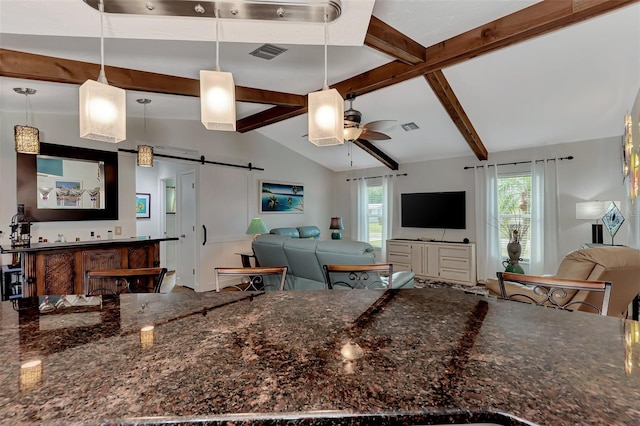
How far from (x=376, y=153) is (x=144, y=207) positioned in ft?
16.3

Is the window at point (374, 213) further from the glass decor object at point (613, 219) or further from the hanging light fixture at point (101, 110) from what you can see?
the hanging light fixture at point (101, 110)

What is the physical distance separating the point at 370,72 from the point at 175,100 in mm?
2485

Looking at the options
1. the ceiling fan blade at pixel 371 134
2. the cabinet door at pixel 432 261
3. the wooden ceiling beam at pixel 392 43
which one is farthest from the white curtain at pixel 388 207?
the wooden ceiling beam at pixel 392 43

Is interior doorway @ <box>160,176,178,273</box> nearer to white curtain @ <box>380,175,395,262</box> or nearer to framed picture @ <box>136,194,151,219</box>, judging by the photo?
framed picture @ <box>136,194,151,219</box>

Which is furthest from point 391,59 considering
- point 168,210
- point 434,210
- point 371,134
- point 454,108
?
point 168,210

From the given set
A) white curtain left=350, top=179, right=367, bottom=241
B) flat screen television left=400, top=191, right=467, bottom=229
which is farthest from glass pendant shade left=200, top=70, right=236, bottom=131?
Answer: white curtain left=350, top=179, right=367, bottom=241

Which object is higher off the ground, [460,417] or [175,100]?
[175,100]

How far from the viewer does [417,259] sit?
6.16 m

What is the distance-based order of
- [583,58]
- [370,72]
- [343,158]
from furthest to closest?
[343,158] < [370,72] < [583,58]

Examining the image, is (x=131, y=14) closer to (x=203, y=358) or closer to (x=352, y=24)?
(x=352, y=24)

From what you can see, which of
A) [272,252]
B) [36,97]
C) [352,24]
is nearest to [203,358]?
[352,24]

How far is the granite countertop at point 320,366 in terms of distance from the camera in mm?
616

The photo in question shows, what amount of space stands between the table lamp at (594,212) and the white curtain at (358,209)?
3965mm

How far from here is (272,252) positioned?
13.1 ft
